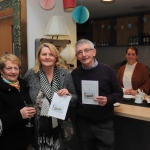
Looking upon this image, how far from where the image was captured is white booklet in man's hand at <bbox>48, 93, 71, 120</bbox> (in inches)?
68.8

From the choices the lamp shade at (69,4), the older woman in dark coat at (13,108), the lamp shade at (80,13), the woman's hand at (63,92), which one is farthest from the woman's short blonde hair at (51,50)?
the lamp shade at (80,13)

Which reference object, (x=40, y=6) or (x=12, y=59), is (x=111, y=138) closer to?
(x=12, y=59)

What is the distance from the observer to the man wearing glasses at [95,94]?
184 centimetres

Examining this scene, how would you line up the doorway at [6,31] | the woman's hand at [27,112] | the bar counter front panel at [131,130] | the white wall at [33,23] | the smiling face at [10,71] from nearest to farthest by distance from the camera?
1. the woman's hand at [27,112]
2. the smiling face at [10,71]
3. the bar counter front panel at [131,130]
4. the white wall at [33,23]
5. the doorway at [6,31]

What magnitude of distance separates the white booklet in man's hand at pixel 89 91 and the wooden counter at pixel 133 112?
0.36 metres

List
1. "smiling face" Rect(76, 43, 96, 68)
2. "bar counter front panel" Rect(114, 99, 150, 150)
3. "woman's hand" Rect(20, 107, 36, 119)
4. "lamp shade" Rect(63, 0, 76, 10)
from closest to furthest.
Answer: "woman's hand" Rect(20, 107, 36, 119) < "smiling face" Rect(76, 43, 96, 68) < "bar counter front panel" Rect(114, 99, 150, 150) < "lamp shade" Rect(63, 0, 76, 10)

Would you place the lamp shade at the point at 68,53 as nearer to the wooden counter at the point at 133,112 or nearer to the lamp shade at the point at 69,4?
the lamp shade at the point at 69,4

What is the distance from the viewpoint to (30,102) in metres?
1.76

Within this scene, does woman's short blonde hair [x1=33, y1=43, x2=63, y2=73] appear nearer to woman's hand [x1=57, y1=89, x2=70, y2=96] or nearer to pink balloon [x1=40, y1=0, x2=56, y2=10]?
woman's hand [x1=57, y1=89, x2=70, y2=96]

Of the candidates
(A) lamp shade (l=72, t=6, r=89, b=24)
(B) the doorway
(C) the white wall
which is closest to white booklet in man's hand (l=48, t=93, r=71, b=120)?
(C) the white wall

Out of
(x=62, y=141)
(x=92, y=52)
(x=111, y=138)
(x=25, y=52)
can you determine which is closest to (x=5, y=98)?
(x=62, y=141)

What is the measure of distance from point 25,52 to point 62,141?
1638mm

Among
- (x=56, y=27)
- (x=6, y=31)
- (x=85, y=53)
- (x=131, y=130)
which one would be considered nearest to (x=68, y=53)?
(x=56, y=27)

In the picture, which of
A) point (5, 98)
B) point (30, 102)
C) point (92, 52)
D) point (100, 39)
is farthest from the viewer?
point (100, 39)
